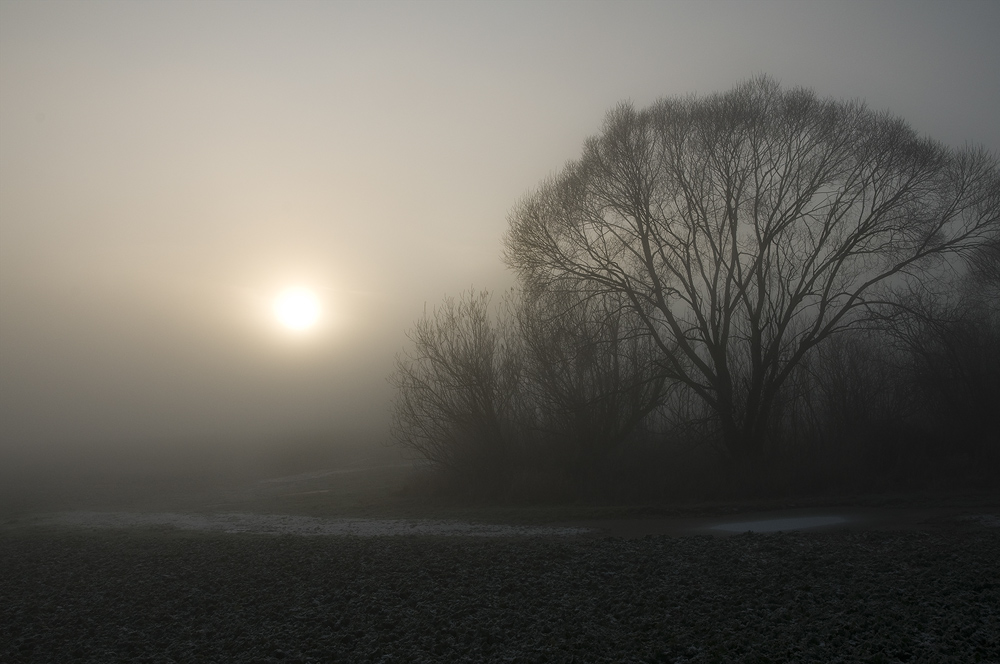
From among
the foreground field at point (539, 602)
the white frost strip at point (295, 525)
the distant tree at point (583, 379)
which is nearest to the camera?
the foreground field at point (539, 602)

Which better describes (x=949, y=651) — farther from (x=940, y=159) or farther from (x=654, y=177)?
(x=940, y=159)

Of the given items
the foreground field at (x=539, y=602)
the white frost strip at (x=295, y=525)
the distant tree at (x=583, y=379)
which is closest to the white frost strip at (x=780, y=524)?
the foreground field at (x=539, y=602)

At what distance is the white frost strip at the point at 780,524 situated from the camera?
15.6 meters

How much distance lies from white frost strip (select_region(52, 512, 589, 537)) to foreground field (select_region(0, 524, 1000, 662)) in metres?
3.27

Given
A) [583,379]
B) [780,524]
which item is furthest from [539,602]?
[583,379]

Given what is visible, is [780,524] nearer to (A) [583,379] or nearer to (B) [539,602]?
(B) [539,602]

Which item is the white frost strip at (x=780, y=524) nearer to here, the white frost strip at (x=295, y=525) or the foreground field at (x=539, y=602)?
the foreground field at (x=539, y=602)

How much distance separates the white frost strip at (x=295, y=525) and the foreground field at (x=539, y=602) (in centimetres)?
327

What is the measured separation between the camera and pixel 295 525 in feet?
69.6

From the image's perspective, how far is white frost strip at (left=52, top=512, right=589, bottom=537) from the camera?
58.9ft

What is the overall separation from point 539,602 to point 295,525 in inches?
523

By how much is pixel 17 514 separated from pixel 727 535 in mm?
30353

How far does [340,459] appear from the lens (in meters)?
52.7

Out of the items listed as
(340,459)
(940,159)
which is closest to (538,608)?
(940,159)
